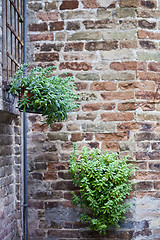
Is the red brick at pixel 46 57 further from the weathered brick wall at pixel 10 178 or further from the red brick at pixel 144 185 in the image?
the red brick at pixel 144 185

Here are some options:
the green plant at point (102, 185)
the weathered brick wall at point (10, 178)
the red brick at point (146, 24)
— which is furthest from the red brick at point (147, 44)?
the weathered brick wall at point (10, 178)

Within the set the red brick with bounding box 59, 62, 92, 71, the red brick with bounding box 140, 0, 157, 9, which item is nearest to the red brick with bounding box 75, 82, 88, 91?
the red brick with bounding box 59, 62, 92, 71

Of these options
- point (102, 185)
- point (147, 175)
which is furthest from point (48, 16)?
point (147, 175)

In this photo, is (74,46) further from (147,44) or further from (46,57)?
(147,44)

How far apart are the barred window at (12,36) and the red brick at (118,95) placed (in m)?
0.99

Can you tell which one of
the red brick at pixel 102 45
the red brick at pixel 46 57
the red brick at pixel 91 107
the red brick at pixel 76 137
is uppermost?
the red brick at pixel 102 45

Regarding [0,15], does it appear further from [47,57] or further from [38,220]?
[38,220]

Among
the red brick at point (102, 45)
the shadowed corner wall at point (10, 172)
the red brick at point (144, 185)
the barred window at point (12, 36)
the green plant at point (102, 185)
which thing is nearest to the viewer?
the barred window at point (12, 36)

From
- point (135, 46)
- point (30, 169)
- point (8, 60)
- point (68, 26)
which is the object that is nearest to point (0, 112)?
point (8, 60)

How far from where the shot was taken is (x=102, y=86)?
334cm

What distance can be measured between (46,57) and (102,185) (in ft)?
5.00

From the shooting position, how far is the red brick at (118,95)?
10.8 feet

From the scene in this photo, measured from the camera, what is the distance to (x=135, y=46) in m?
3.31

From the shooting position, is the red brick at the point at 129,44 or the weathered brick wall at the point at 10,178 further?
the red brick at the point at 129,44
